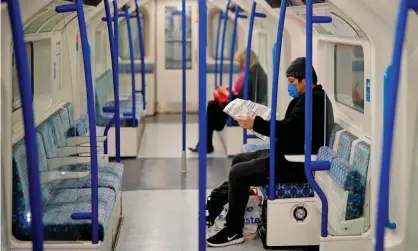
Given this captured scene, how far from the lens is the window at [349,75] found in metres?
4.97

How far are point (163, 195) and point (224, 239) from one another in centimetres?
164

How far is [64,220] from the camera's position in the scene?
3.90 metres

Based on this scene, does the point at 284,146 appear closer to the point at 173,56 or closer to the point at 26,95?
the point at 26,95

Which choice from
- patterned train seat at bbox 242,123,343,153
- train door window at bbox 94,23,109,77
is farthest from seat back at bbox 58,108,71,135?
train door window at bbox 94,23,109,77

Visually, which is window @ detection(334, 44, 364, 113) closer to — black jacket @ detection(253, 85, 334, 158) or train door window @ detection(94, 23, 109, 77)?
black jacket @ detection(253, 85, 334, 158)

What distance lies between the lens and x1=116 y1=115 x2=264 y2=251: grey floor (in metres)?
4.98

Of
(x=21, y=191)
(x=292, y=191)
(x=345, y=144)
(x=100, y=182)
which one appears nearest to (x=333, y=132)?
(x=345, y=144)

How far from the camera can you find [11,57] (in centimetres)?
362

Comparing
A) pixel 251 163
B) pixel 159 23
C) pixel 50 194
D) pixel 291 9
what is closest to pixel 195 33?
pixel 159 23

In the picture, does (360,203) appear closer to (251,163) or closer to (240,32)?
(251,163)

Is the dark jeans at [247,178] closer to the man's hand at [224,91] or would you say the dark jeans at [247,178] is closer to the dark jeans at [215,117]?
the man's hand at [224,91]

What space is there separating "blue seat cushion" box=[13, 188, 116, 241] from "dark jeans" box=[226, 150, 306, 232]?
3.45 feet

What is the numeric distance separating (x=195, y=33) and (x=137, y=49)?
1.17m

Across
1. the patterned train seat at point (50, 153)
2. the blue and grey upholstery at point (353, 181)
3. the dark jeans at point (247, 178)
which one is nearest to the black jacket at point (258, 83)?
the dark jeans at point (247, 178)
